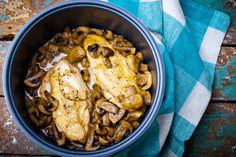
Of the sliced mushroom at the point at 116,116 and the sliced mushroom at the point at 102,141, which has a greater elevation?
the sliced mushroom at the point at 116,116

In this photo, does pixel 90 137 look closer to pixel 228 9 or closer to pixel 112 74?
pixel 112 74

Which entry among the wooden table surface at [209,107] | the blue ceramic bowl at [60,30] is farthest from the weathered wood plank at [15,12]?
the blue ceramic bowl at [60,30]

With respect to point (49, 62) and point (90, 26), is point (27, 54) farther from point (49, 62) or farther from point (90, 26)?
point (90, 26)

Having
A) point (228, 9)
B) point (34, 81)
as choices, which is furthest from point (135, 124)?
point (228, 9)

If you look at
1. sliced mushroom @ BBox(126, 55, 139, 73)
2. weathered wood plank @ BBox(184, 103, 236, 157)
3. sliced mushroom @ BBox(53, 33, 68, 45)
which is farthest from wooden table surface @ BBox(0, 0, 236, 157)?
sliced mushroom @ BBox(126, 55, 139, 73)

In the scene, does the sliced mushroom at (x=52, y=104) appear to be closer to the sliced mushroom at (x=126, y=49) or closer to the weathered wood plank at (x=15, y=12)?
the sliced mushroom at (x=126, y=49)

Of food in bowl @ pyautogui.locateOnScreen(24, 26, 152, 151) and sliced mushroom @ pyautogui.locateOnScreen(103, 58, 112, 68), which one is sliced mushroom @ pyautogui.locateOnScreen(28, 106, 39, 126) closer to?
food in bowl @ pyautogui.locateOnScreen(24, 26, 152, 151)
